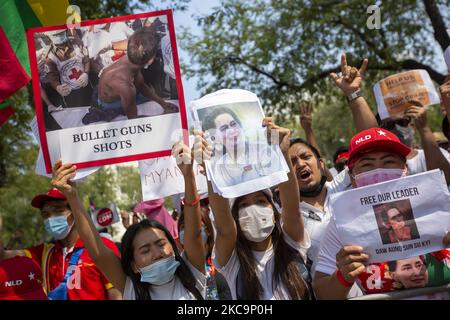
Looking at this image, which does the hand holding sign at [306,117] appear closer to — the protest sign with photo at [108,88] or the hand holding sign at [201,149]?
the protest sign with photo at [108,88]

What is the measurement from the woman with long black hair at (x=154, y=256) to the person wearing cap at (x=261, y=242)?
114 mm

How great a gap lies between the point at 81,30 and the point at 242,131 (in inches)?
46.6

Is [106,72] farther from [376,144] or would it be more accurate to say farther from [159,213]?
[159,213]

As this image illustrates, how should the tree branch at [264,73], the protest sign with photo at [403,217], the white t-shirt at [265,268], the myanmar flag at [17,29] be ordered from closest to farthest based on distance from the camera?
the protest sign with photo at [403,217] < the white t-shirt at [265,268] < the myanmar flag at [17,29] < the tree branch at [264,73]

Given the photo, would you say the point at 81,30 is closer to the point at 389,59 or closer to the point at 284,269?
the point at 284,269

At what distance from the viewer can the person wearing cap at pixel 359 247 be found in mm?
2830

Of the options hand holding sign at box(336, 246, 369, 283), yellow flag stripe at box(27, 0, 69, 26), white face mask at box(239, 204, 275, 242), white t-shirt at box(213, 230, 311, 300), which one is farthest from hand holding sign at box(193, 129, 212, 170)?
yellow flag stripe at box(27, 0, 69, 26)

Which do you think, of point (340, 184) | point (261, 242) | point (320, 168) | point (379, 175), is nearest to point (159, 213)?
point (320, 168)

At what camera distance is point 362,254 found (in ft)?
9.17

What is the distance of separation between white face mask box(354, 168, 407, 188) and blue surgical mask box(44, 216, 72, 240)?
Result: 8.20 feet

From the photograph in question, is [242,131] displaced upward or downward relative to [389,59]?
downward

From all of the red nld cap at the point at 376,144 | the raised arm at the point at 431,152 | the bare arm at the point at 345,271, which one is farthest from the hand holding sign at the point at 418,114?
the bare arm at the point at 345,271

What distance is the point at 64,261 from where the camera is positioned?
464 centimetres
